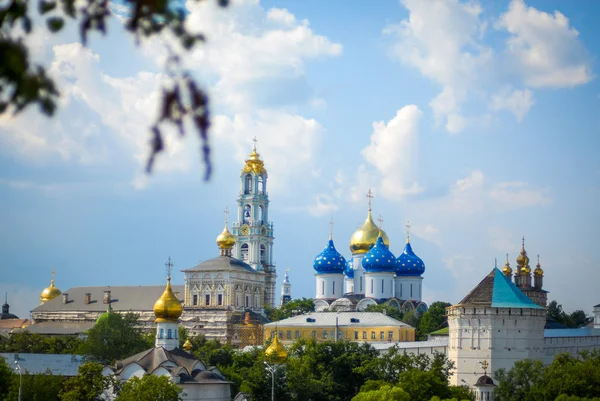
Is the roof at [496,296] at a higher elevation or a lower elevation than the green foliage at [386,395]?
higher

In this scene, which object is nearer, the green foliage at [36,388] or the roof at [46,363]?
the green foliage at [36,388]

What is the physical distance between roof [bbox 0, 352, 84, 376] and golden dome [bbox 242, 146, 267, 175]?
41.6 meters

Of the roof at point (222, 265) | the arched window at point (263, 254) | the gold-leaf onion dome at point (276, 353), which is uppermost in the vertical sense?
the arched window at point (263, 254)

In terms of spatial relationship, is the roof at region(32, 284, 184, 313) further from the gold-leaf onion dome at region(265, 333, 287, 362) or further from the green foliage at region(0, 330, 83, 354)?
the gold-leaf onion dome at region(265, 333, 287, 362)

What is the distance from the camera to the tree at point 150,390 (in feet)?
132

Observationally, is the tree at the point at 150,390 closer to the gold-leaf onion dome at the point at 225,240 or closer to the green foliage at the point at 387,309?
the green foliage at the point at 387,309

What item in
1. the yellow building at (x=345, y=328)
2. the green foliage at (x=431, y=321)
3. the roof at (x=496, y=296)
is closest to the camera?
the roof at (x=496, y=296)

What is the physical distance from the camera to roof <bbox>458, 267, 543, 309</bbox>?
49.4 meters

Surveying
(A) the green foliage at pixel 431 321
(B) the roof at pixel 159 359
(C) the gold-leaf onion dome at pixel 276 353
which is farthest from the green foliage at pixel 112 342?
(A) the green foliage at pixel 431 321

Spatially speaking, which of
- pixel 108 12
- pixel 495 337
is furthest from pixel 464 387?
pixel 108 12

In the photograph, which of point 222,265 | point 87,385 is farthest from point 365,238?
point 87,385

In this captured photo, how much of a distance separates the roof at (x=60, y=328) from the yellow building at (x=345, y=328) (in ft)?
57.1

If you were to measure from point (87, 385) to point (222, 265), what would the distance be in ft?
123

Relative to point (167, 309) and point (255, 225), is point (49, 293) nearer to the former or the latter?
point (255, 225)
